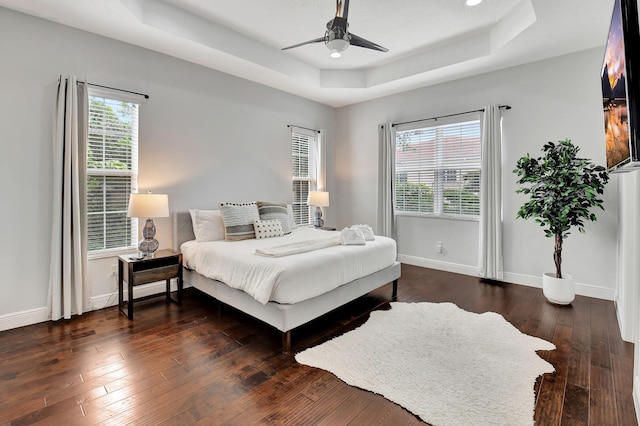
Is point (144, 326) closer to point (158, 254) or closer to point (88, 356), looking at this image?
point (88, 356)

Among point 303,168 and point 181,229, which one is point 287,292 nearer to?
point 181,229

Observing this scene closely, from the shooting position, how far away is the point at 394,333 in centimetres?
275

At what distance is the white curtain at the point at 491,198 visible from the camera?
425 cm

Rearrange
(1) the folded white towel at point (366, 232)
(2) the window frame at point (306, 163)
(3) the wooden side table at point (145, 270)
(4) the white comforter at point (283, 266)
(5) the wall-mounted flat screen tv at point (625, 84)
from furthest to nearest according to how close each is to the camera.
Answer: (2) the window frame at point (306, 163)
(1) the folded white towel at point (366, 232)
(3) the wooden side table at point (145, 270)
(4) the white comforter at point (283, 266)
(5) the wall-mounted flat screen tv at point (625, 84)

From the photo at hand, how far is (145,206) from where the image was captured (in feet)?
10.4

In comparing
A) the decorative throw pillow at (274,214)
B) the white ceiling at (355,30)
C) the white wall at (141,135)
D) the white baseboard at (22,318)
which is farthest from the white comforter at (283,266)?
the white ceiling at (355,30)

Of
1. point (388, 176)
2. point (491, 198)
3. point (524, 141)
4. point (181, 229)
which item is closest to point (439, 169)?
point (388, 176)

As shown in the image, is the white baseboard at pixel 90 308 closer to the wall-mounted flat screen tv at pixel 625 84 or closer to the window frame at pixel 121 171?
the window frame at pixel 121 171

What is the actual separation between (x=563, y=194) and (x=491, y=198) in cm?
103

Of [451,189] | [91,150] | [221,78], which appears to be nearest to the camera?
[91,150]

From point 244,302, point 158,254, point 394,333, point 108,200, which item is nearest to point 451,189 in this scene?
point 394,333

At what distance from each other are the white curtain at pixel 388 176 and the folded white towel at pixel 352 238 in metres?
2.11

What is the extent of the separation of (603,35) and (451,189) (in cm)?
238

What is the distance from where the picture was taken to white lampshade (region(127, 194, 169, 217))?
315cm
